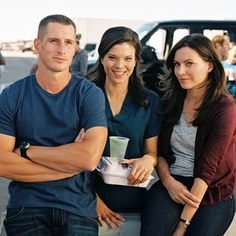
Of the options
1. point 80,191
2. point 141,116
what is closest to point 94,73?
point 141,116

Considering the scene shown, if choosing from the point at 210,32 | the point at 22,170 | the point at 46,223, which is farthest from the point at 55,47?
the point at 210,32

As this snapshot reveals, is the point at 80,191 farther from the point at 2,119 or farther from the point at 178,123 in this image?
the point at 178,123

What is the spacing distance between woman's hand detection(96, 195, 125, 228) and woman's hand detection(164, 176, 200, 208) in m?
0.33

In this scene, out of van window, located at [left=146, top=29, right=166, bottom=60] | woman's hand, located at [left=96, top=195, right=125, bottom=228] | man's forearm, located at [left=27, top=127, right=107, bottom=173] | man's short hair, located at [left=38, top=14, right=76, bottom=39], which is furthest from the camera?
van window, located at [left=146, top=29, right=166, bottom=60]

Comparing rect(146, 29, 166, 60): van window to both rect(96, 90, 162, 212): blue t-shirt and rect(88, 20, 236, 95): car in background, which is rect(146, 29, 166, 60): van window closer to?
rect(88, 20, 236, 95): car in background

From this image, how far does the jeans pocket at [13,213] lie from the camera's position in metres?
2.26

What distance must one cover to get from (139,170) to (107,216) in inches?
14.8

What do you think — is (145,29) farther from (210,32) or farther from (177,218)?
(177,218)

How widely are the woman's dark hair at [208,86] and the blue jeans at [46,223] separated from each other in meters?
0.81

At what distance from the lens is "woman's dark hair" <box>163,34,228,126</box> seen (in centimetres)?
256

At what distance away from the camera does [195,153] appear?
8.32ft

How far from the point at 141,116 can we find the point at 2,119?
0.80 meters

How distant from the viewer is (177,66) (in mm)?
2648

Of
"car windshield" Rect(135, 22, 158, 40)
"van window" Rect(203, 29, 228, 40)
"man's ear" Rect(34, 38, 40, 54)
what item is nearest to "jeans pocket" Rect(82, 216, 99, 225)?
"man's ear" Rect(34, 38, 40, 54)
